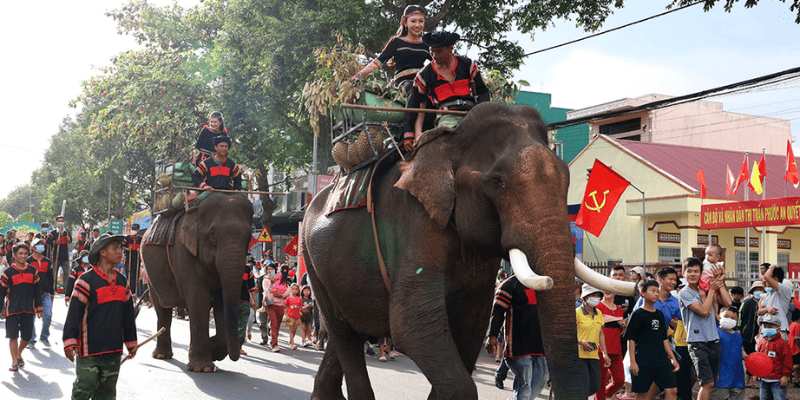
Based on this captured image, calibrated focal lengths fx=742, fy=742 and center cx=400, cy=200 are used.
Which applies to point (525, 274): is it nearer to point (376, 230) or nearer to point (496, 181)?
point (496, 181)

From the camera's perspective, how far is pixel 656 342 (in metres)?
7.91

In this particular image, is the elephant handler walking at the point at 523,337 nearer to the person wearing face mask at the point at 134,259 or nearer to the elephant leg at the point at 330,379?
the elephant leg at the point at 330,379

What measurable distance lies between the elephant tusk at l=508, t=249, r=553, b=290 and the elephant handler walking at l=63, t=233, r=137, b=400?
12.5ft

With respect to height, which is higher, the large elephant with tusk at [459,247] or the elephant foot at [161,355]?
the large elephant with tusk at [459,247]

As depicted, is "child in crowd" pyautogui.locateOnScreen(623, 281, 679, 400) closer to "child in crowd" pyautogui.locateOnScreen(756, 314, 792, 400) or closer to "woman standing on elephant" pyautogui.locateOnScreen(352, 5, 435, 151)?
"child in crowd" pyautogui.locateOnScreen(756, 314, 792, 400)

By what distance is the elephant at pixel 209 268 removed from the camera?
9664mm

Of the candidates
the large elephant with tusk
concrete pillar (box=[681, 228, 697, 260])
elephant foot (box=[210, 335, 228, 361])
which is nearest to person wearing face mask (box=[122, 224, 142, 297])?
elephant foot (box=[210, 335, 228, 361])

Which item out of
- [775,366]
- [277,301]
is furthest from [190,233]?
[775,366]

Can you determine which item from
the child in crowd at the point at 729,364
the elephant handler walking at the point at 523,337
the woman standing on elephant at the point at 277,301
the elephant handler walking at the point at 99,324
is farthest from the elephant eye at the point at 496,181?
the woman standing on elephant at the point at 277,301

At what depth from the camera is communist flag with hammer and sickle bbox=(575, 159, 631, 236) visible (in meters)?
13.7

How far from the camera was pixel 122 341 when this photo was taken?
6.28m

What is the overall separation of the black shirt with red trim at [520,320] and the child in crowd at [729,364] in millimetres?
2942

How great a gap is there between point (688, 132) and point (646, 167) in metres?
12.3

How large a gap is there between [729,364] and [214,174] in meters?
7.20
